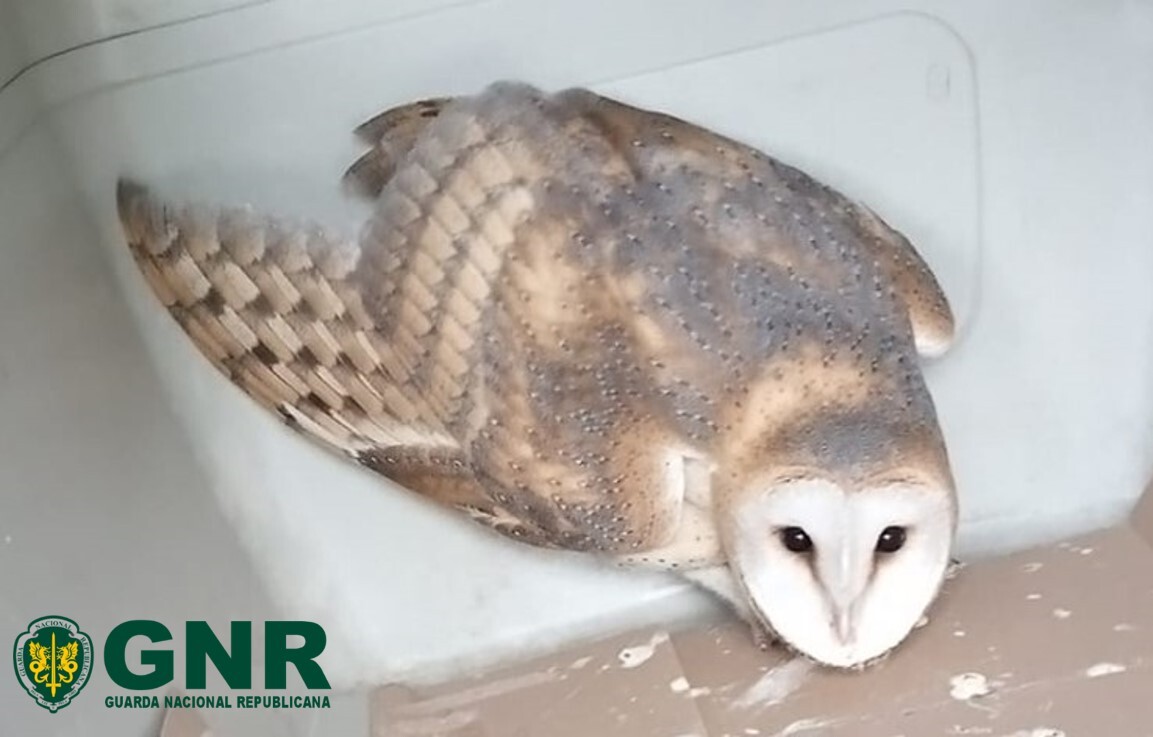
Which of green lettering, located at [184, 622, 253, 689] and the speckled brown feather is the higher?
the speckled brown feather

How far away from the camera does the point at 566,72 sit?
978mm

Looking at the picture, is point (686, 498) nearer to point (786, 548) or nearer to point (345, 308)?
point (786, 548)

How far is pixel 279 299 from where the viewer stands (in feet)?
3.21

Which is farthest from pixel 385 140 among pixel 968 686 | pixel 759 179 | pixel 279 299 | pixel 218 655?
pixel 968 686

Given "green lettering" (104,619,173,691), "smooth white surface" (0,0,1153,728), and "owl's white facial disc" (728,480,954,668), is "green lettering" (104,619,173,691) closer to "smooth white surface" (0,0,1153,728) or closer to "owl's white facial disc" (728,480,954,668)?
"smooth white surface" (0,0,1153,728)

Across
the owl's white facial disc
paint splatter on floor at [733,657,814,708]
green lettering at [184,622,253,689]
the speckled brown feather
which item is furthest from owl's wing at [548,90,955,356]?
green lettering at [184,622,253,689]

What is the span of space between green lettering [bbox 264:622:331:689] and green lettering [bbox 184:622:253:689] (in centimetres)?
2

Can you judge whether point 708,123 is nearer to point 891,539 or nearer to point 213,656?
point 891,539

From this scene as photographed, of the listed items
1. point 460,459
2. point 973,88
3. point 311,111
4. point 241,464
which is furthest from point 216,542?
point 973,88

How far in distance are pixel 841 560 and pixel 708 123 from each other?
11.2 inches

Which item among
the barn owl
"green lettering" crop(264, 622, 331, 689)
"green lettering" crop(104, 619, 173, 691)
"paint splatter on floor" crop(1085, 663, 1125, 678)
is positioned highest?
the barn owl

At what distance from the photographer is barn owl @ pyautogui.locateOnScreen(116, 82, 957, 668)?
3.07ft

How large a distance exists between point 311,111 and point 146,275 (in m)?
0.15

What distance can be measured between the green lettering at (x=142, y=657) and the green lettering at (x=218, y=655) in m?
0.02
